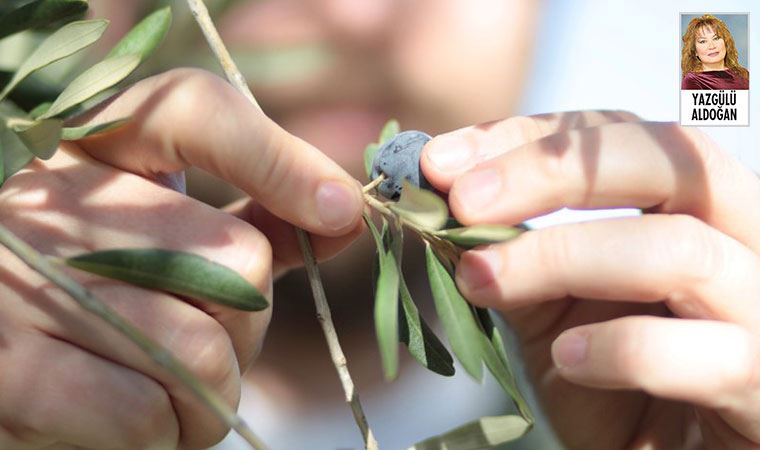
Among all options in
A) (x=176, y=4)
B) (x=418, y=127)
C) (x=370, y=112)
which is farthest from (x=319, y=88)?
(x=176, y=4)

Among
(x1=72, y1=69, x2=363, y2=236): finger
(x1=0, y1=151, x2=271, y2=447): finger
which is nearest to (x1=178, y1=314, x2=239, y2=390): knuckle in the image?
(x1=0, y1=151, x2=271, y2=447): finger

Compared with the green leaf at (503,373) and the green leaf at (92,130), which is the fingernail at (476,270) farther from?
the green leaf at (92,130)

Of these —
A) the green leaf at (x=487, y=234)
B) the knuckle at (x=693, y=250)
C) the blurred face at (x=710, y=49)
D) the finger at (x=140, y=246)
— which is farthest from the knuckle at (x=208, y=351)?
the blurred face at (x=710, y=49)

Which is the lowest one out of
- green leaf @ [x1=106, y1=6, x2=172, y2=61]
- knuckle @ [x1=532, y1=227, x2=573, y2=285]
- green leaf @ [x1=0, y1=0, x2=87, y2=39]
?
knuckle @ [x1=532, y1=227, x2=573, y2=285]

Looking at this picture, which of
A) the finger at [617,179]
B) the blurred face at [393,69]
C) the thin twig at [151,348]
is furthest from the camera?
the blurred face at [393,69]

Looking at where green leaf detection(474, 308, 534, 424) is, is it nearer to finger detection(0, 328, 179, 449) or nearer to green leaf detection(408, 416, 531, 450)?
green leaf detection(408, 416, 531, 450)

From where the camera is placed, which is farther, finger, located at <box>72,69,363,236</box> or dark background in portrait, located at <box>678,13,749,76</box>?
dark background in portrait, located at <box>678,13,749,76</box>

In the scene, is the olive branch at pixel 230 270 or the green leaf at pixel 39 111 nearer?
the olive branch at pixel 230 270
